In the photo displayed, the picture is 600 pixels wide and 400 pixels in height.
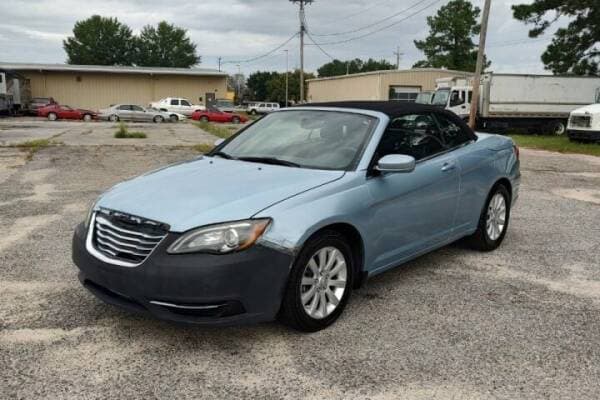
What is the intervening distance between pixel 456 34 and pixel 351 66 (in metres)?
69.6

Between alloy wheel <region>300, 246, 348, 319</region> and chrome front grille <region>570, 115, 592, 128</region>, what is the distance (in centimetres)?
1871

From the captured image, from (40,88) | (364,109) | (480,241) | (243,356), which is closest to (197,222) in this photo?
(243,356)

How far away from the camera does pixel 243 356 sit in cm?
332

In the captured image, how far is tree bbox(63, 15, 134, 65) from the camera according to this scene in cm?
8600

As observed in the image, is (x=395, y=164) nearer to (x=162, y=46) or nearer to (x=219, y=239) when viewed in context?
(x=219, y=239)

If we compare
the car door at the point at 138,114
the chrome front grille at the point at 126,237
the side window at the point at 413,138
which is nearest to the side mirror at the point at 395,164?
the side window at the point at 413,138

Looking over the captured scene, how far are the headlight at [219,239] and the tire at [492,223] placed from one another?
9.65 feet

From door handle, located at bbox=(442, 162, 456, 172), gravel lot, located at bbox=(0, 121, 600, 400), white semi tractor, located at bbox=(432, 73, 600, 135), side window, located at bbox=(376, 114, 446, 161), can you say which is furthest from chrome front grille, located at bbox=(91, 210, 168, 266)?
white semi tractor, located at bbox=(432, 73, 600, 135)

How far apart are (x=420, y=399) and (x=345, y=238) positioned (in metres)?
1.23

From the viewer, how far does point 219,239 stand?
315cm

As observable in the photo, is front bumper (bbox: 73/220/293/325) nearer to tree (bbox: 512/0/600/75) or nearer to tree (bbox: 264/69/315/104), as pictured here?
tree (bbox: 512/0/600/75)

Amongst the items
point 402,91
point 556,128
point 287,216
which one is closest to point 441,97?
point 556,128

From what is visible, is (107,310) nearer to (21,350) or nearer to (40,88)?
(21,350)

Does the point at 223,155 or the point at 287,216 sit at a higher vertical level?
the point at 223,155
